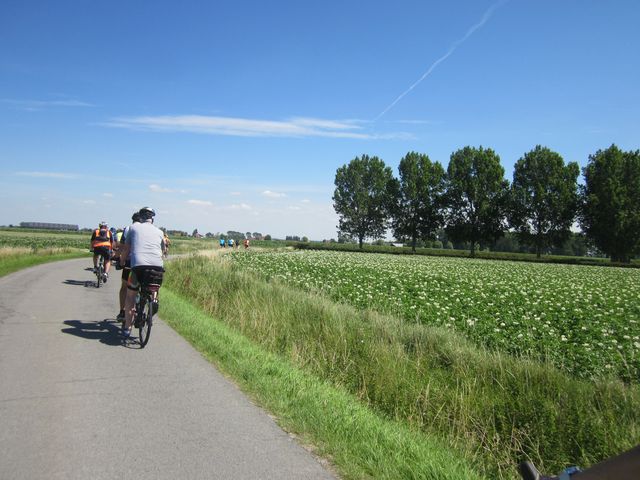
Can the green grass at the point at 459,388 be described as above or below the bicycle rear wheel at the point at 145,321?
below

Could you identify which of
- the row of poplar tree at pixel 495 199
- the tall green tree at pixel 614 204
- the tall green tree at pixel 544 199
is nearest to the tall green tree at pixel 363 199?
the row of poplar tree at pixel 495 199

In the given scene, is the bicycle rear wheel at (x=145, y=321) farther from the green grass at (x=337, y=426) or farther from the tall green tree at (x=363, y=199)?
the tall green tree at (x=363, y=199)

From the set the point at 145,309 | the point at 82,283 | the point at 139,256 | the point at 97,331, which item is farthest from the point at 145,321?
the point at 82,283

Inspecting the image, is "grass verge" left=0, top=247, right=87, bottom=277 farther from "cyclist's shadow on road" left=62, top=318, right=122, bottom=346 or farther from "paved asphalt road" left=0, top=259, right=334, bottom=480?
"paved asphalt road" left=0, top=259, right=334, bottom=480

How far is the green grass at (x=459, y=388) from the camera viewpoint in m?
4.65

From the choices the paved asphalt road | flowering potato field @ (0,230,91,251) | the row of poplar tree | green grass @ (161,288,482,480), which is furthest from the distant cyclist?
the row of poplar tree

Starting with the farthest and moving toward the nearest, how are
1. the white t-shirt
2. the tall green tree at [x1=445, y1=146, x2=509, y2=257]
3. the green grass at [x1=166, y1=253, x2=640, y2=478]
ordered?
1. the tall green tree at [x1=445, y1=146, x2=509, y2=257]
2. the white t-shirt
3. the green grass at [x1=166, y1=253, x2=640, y2=478]

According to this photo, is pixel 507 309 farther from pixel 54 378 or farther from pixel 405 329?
pixel 54 378

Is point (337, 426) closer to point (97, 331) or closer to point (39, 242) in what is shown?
point (97, 331)

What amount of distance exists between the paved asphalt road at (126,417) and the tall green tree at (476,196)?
65.0 metres

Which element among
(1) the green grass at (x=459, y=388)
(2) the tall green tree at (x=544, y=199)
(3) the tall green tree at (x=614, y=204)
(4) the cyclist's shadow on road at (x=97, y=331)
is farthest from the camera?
(2) the tall green tree at (x=544, y=199)

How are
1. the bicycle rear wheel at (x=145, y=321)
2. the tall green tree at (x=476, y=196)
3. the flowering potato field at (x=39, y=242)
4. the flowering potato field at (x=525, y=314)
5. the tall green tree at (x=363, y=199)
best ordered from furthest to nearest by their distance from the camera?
the tall green tree at (x=363, y=199) → the tall green tree at (x=476, y=196) → the flowering potato field at (x=39, y=242) → the bicycle rear wheel at (x=145, y=321) → the flowering potato field at (x=525, y=314)

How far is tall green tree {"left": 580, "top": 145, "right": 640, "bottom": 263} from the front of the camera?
188 ft

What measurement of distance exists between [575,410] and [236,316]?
7652mm
